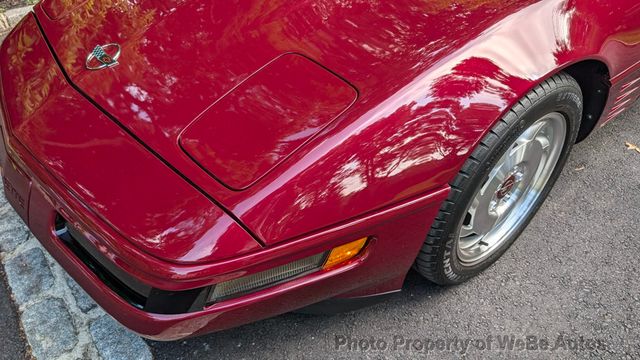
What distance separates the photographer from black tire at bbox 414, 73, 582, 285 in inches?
65.6

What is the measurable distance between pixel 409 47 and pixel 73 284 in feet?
5.18

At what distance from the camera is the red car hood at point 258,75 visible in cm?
146

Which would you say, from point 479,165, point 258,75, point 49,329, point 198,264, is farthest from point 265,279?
point 49,329

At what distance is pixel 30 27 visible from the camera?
1.97 meters

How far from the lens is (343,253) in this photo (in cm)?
157

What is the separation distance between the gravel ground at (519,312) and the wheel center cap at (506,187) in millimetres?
344

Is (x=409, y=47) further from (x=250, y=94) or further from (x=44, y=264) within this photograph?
(x=44, y=264)

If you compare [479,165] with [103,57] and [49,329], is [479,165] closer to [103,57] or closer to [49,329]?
[103,57]

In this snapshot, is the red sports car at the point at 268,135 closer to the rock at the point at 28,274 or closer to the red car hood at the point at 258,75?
the red car hood at the point at 258,75

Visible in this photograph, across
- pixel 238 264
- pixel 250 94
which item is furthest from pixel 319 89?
pixel 238 264

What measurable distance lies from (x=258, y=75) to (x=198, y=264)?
604mm

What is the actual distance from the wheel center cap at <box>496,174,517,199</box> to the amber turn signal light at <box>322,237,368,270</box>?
2.24ft

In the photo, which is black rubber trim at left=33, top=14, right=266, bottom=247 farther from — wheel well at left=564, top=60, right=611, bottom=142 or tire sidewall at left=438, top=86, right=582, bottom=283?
wheel well at left=564, top=60, right=611, bottom=142

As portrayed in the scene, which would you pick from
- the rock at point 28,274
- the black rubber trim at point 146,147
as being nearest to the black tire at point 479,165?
the black rubber trim at point 146,147
